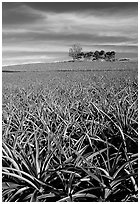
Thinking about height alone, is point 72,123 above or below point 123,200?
above

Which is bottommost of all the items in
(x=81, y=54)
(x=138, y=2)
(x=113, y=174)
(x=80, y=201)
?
(x=80, y=201)

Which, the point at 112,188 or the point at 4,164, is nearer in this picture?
the point at 112,188

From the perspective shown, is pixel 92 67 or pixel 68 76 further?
pixel 92 67

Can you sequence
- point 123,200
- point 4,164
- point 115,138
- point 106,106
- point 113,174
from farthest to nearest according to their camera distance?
1. point 106,106
2. point 115,138
3. point 4,164
4. point 113,174
5. point 123,200

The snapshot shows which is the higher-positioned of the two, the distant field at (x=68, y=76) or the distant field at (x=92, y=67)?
the distant field at (x=92, y=67)

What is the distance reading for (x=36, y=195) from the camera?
1.68 meters

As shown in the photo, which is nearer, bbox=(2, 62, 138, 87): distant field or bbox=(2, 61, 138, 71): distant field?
bbox=(2, 62, 138, 87): distant field

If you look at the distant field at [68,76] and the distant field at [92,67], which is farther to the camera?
the distant field at [92,67]

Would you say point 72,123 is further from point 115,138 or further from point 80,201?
point 80,201

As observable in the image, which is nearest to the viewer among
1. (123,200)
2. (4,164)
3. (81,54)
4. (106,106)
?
(123,200)

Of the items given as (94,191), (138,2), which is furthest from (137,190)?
(138,2)

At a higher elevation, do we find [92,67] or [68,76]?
[92,67]

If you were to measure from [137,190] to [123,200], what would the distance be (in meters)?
0.10

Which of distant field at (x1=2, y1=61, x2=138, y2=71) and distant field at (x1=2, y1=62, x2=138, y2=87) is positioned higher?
distant field at (x1=2, y1=61, x2=138, y2=71)
